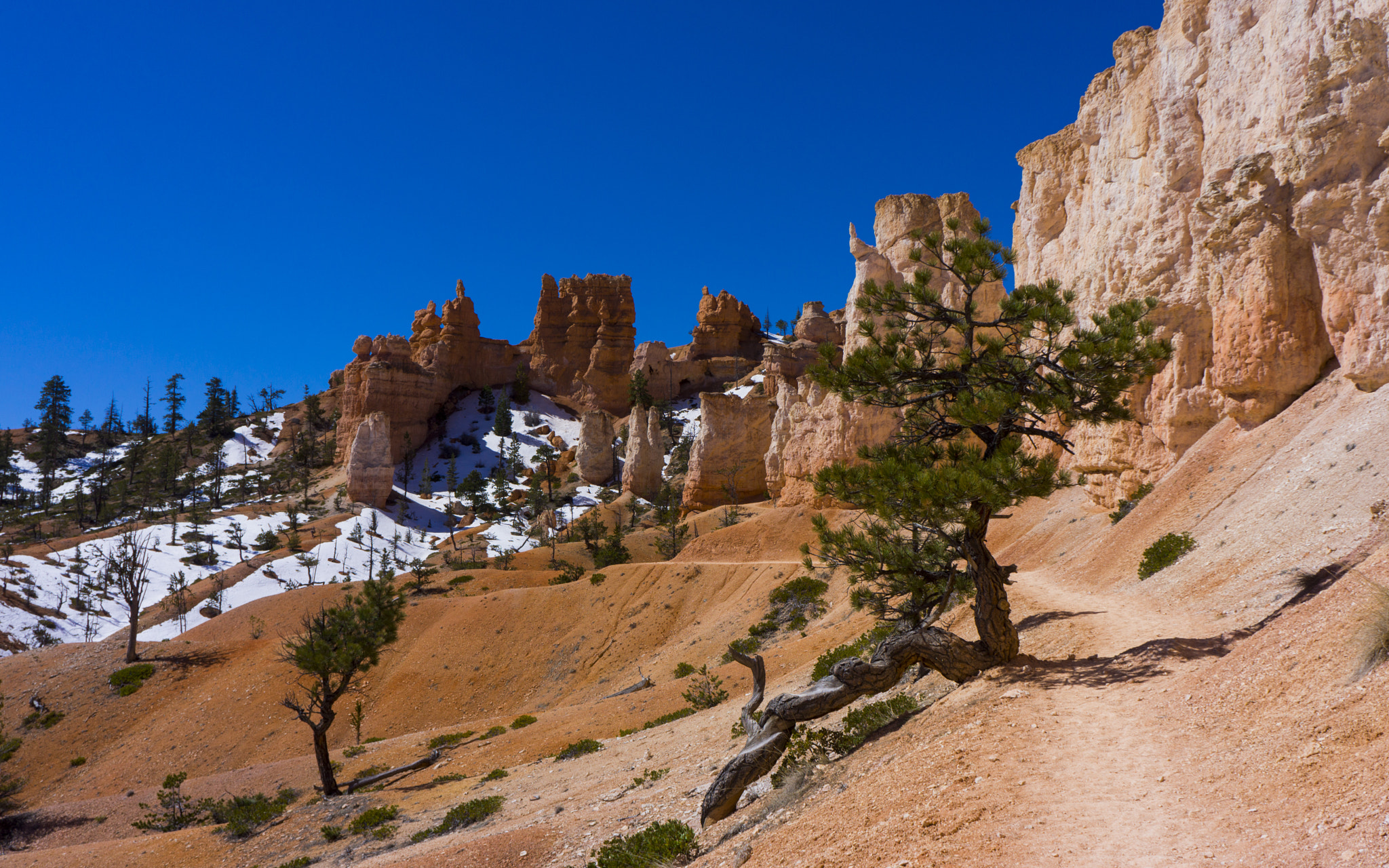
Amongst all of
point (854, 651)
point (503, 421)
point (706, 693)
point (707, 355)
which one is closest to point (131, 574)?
point (706, 693)

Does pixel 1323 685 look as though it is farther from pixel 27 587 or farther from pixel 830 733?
pixel 27 587

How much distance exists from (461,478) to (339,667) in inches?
2226

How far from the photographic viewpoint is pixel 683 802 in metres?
10.5

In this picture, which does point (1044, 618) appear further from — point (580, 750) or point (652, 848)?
point (580, 750)

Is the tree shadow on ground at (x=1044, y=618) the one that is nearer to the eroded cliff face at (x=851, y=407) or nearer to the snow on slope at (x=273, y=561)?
the eroded cliff face at (x=851, y=407)

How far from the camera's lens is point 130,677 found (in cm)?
3306

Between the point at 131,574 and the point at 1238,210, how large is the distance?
47510 mm

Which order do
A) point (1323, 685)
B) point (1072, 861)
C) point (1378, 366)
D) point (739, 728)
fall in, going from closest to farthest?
point (1072, 861), point (1323, 685), point (739, 728), point (1378, 366)

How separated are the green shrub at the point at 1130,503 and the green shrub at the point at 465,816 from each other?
1905 centimetres

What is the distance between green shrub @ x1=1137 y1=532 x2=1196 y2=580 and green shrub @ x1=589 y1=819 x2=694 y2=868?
12.8 m

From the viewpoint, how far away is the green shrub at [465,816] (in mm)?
14328

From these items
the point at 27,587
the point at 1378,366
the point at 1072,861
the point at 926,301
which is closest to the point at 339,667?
the point at 926,301

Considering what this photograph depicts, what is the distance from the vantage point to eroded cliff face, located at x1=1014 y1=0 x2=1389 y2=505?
16.9 meters

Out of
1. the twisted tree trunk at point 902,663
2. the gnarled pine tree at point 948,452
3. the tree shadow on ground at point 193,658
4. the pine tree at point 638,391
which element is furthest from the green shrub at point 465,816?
the pine tree at point 638,391
